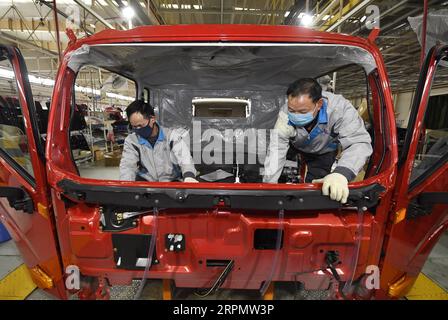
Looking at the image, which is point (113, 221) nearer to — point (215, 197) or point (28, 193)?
point (28, 193)

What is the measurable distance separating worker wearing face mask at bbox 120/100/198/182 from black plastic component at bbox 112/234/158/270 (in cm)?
69

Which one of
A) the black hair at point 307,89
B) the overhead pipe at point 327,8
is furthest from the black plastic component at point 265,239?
the overhead pipe at point 327,8

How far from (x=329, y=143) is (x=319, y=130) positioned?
25cm

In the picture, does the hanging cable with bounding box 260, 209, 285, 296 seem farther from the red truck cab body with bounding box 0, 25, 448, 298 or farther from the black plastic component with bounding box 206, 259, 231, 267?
the black plastic component with bounding box 206, 259, 231, 267

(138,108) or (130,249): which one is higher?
(138,108)

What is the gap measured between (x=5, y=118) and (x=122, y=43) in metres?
1.20

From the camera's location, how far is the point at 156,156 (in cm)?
227

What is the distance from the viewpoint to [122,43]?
4.77ft

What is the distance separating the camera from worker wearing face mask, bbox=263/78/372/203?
5.28 ft

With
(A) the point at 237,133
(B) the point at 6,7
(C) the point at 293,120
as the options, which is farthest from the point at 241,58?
(B) the point at 6,7

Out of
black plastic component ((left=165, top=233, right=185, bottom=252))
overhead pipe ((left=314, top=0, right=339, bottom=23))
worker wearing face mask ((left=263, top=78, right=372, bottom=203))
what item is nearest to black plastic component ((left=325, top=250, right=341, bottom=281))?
worker wearing face mask ((left=263, top=78, right=372, bottom=203))

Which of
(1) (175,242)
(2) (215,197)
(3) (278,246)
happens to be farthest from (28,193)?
(3) (278,246)

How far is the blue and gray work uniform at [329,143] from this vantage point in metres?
1.60

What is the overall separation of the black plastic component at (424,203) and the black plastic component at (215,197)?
0.83 ft
